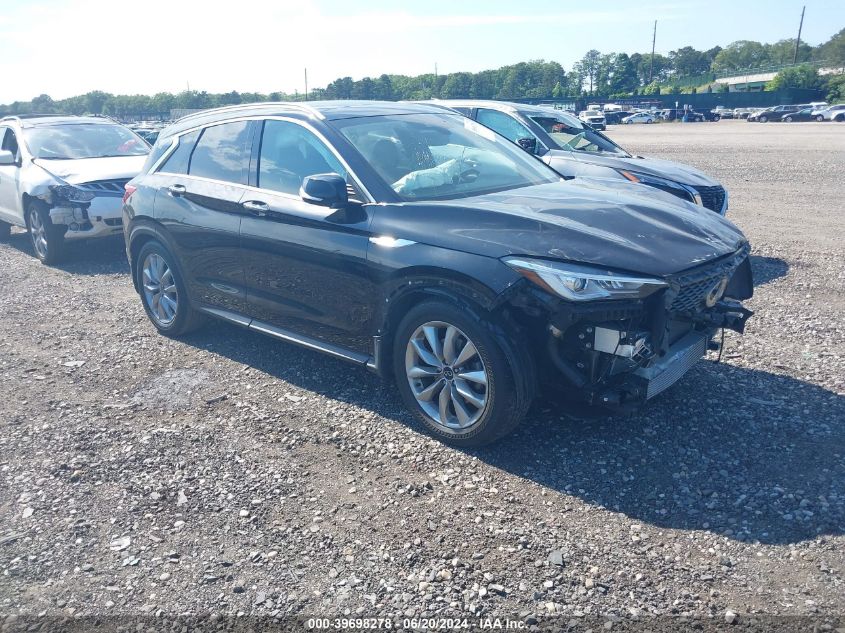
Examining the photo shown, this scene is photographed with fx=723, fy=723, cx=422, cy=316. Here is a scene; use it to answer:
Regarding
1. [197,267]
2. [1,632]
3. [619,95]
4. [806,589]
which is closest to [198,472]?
[1,632]

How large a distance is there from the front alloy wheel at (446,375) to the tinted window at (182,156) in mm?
2914

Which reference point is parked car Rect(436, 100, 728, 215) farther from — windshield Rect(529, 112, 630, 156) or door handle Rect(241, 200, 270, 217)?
door handle Rect(241, 200, 270, 217)

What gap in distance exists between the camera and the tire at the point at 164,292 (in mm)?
6059

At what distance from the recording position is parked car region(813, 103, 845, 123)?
53281mm

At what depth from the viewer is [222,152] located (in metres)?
5.58

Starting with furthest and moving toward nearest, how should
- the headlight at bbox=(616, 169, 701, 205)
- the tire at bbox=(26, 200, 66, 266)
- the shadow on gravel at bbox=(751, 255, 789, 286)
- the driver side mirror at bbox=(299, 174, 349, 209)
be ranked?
the tire at bbox=(26, 200, 66, 266) < the headlight at bbox=(616, 169, 701, 205) < the shadow on gravel at bbox=(751, 255, 789, 286) < the driver side mirror at bbox=(299, 174, 349, 209)

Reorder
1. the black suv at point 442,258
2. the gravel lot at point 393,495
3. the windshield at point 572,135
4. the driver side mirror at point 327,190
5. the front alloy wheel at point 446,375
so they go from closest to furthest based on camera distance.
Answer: the gravel lot at point 393,495
the black suv at point 442,258
the front alloy wheel at point 446,375
the driver side mirror at point 327,190
the windshield at point 572,135

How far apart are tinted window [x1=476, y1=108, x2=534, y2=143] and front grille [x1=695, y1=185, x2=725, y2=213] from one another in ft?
7.78

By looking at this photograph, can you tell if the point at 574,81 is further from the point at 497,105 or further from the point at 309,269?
the point at 309,269

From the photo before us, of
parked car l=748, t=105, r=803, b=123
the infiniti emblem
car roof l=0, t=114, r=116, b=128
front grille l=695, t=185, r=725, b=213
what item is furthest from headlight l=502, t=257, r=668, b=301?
parked car l=748, t=105, r=803, b=123

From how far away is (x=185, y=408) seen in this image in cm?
499

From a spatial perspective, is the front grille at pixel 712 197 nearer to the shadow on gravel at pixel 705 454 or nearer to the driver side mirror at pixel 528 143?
the driver side mirror at pixel 528 143

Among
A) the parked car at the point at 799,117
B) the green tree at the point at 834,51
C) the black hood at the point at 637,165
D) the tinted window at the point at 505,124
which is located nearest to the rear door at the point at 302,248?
the black hood at the point at 637,165

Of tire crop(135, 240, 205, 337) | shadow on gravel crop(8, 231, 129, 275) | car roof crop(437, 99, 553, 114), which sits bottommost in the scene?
shadow on gravel crop(8, 231, 129, 275)
